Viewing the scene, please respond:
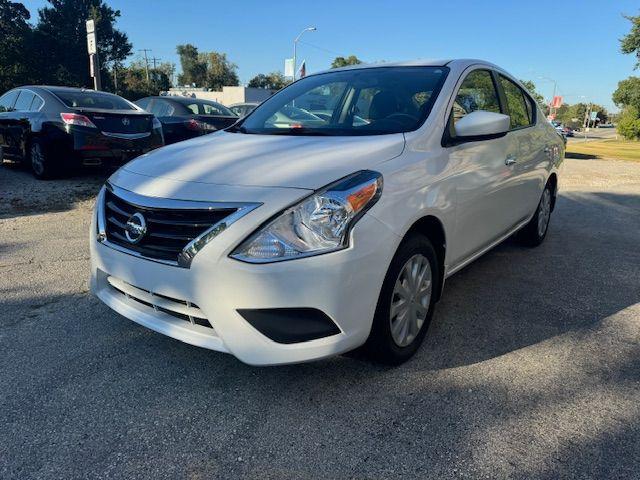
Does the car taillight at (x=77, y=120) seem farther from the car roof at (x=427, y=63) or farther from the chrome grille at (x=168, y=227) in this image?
the chrome grille at (x=168, y=227)

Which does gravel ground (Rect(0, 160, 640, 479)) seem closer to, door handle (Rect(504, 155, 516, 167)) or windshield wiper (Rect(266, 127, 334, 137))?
door handle (Rect(504, 155, 516, 167))

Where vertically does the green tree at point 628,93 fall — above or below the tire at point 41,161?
above

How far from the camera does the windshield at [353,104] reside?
3.06 m

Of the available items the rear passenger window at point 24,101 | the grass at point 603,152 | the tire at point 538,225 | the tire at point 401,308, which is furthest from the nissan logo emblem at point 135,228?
the grass at point 603,152

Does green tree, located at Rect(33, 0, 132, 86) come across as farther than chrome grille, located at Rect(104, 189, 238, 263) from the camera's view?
Yes

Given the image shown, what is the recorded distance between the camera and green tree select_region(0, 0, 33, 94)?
44.4 metres

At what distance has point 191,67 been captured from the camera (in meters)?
104

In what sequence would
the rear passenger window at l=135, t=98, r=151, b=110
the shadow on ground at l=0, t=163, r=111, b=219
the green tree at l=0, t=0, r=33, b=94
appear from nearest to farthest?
the shadow on ground at l=0, t=163, r=111, b=219, the rear passenger window at l=135, t=98, r=151, b=110, the green tree at l=0, t=0, r=33, b=94

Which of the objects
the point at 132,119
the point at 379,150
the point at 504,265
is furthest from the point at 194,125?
the point at 379,150

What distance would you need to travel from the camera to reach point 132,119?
7465 mm

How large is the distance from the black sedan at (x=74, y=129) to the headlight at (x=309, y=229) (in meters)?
5.86

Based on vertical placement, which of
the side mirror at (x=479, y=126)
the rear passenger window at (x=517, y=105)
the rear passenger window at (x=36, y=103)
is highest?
the rear passenger window at (x=517, y=105)

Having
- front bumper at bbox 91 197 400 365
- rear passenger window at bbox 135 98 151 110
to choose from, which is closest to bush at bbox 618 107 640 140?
rear passenger window at bbox 135 98 151 110

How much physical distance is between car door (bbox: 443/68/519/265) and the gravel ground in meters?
0.56
